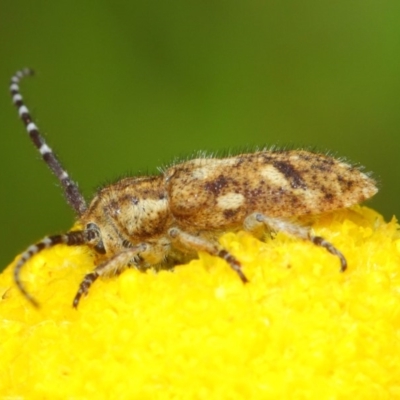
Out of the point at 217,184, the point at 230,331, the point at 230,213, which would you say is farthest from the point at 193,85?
the point at 230,331

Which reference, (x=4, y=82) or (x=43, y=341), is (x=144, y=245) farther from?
→ (x=4, y=82)

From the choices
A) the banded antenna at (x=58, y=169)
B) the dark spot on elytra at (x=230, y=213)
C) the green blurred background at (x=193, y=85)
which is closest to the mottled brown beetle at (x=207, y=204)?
the dark spot on elytra at (x=230, y=213)

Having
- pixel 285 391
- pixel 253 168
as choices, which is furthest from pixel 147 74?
pixel 285 391

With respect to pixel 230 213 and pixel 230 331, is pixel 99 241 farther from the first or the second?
pixel 230 331

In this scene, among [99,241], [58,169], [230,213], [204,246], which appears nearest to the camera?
[204,246]

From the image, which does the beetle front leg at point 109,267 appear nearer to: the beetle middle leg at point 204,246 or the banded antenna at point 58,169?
the beetle middle leg at point 204,246

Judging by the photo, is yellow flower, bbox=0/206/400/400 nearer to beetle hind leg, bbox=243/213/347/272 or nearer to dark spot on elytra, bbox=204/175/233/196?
beetle hind leg, bbox=243/213/347/272

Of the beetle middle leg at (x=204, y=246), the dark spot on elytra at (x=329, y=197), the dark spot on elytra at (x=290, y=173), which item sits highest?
the dark spot on elytra at (x=290, y=173)

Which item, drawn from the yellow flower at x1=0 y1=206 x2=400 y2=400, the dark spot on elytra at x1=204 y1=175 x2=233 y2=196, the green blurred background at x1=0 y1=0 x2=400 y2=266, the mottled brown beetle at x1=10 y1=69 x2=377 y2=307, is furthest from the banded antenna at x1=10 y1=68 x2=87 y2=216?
the green blurred background at x1=0 y1=0 x2=400 y2=266
